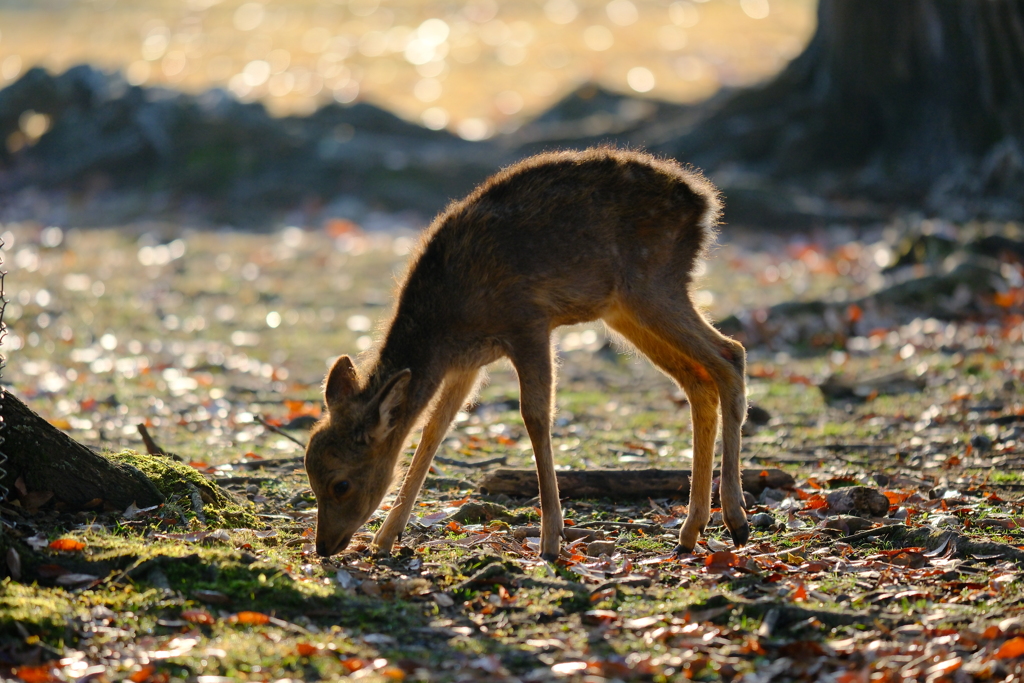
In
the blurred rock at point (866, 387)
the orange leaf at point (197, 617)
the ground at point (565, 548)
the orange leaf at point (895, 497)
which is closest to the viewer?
the ground at point (565, 548)

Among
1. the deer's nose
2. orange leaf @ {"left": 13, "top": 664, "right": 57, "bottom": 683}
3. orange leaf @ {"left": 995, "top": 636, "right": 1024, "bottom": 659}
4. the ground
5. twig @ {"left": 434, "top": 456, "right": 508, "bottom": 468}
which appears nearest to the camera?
orange leaf @ {"left": 13, "top": 664, "right": 57, "bottom": 683}

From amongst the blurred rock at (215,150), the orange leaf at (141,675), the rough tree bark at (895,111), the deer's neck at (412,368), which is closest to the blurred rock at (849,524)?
the deer's neck at (412,368)

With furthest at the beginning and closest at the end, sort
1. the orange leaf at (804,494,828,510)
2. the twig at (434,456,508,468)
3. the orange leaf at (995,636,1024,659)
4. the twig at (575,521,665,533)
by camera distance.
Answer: the twig at (434,456,508,468), the orange leaf at (804,494,828,510), the twig at (575,521,665,533), the orange leaf at (995,636,1024,659)

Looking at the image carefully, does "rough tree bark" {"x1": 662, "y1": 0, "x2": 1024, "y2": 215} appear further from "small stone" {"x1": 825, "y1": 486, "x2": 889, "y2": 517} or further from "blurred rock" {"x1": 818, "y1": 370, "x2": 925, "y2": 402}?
"small stone" {"x1": 825, "y1": 486, "x2": 889, "y2": 517}

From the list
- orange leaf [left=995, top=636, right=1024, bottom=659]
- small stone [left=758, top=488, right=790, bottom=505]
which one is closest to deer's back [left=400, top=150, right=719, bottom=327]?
small stone [left=758, top=488, right=790, bottom=505]

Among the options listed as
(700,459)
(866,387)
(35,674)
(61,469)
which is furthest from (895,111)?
(35,674)

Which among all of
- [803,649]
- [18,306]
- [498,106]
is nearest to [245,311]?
[18,306]

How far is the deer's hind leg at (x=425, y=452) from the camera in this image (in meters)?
5.73

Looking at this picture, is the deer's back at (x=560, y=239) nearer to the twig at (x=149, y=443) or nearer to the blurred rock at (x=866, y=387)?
the twig at (x=149, y=443)

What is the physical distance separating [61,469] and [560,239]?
287cm

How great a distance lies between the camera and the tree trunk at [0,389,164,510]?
5328mm

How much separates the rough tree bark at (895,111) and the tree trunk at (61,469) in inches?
588

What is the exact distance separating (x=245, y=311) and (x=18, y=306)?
263 centimetres

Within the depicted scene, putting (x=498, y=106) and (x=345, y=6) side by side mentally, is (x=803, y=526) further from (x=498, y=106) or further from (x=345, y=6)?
(x=345, y=6)
